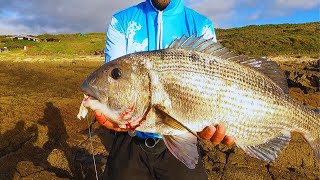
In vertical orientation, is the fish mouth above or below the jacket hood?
below

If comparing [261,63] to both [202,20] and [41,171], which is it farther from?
[41,171]

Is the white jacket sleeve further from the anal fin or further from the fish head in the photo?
the anal fin

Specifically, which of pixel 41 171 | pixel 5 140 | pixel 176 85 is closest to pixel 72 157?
pixel 41 171

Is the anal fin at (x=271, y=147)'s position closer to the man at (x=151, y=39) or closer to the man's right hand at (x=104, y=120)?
the man at (x=151, y=39)

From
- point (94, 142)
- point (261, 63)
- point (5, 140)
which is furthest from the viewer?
point (5, 140)

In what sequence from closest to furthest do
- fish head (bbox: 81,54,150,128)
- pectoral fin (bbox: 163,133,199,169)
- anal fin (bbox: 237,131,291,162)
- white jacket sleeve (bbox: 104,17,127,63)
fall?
1. fish head (bbox: 81,54,150,128)
2. pectoral fin (bbox: 163,133,199,169)
3. anal fin (bbox: 237,131,291,162)
4. white jacket sleeve (bbox: 104,17,127,63)

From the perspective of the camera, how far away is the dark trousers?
4.03 m

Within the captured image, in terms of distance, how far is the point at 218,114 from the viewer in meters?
3.12

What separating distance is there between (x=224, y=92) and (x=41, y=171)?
14.0ft

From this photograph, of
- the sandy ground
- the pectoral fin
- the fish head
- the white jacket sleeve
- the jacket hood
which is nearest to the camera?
the fish head

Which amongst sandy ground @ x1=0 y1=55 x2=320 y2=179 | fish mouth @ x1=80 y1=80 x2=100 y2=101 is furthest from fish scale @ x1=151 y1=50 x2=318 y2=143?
sandy ground @ x1=0 y1=55 x2=320 y2=179

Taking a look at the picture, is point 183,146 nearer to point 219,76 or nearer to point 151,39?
point 219,76

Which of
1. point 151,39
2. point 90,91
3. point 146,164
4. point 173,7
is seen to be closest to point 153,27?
point 151,39

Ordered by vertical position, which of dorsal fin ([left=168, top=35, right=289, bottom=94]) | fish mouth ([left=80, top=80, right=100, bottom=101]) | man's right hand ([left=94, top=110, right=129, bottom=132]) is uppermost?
dorsal fin ([left=168, top=35, right=289, bottom=94])
